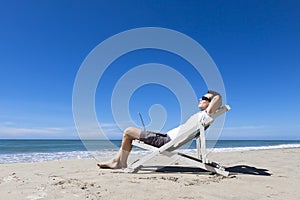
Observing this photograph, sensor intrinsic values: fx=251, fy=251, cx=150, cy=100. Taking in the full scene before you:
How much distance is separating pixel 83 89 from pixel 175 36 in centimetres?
317

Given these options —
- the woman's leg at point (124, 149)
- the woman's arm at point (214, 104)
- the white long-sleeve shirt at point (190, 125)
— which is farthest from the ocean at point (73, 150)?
the woman's leg at point (124, 149)

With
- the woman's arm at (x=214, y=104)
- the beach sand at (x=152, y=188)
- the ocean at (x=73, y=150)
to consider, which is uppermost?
the woman's arm at (x=214, y=104)

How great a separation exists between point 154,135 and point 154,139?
71 millimetres

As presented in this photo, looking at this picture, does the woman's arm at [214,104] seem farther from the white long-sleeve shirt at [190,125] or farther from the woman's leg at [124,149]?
the woman's leg at [124,149]

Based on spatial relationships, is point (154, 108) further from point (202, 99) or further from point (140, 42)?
point (140, 42)

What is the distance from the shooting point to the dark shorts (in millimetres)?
4426

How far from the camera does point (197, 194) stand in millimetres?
2840

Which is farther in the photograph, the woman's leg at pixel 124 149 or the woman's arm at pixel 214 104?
the woman's leg at pixel 124 149

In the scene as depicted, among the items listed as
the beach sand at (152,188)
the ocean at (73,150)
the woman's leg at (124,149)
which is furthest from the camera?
the ocean at (73,150)

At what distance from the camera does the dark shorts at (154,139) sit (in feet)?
14.5

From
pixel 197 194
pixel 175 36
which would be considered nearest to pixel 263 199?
pixel 197 194

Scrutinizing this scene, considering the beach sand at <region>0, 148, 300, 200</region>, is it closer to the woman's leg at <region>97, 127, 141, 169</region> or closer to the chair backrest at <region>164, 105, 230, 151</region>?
the chair backrest at <region>164, 105, 230, 151</region>

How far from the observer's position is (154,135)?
14.6 ft

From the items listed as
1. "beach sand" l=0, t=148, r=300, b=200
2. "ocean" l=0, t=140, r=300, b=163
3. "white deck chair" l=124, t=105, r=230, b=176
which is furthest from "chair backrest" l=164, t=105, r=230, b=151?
"ocean" l=0, t=140, r=300, b=163
